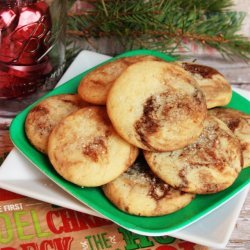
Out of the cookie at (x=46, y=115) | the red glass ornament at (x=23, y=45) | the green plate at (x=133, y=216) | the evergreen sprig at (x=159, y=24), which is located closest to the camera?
the green plate at (x=133, y=216)

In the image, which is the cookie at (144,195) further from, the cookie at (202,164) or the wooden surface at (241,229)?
the wooden surface at (241,229)

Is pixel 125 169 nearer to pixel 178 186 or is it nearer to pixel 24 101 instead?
pixel 178 186

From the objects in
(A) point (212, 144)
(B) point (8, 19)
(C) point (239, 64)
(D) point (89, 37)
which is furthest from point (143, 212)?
(C) point (239, 64)

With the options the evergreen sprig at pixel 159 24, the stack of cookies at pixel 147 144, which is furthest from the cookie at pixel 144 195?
the evergreen sprig at pixel 159 24

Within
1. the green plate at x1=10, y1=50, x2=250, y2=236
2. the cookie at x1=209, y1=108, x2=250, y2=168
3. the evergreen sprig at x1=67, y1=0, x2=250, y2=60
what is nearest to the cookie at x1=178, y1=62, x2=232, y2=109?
the cookie at x1=209, y1=108, x2=250, y2=168

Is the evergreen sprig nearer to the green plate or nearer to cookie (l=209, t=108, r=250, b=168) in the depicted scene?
cookie (l=209, t=108, r=250, b=168)
